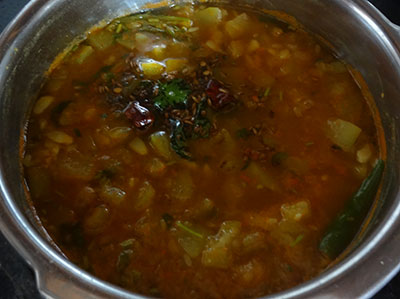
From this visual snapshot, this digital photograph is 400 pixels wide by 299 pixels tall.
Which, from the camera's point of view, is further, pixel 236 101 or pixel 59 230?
pixel 236 101

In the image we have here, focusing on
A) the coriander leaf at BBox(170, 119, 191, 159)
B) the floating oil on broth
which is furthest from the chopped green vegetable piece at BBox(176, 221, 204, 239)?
the coriander leaf at BBox(170, 119, 191, 159)

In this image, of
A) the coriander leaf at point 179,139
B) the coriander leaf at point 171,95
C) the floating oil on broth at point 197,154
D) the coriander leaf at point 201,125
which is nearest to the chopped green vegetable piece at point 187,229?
the floating oil on broth at point 197,154

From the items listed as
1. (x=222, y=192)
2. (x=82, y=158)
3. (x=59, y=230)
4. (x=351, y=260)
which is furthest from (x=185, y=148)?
(x=351, y=260)

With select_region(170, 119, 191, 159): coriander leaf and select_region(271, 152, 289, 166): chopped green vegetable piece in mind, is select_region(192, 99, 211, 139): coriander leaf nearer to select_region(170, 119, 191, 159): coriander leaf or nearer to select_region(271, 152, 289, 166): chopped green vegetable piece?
select_region(170, 119, 191, 159): coriander leaf

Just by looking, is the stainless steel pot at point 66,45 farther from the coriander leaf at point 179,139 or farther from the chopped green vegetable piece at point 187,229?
the coriander leaf at point 179,139

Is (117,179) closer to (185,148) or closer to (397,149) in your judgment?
(185,148)

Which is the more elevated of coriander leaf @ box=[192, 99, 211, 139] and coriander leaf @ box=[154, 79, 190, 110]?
coriander leaf @ box=[192, 99, 211, 139]

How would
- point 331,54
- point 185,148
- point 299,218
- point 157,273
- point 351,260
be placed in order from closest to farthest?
1. point 351,260
2. point 157,273
3. point 299,218
4. point 185,148
5. point 331,54

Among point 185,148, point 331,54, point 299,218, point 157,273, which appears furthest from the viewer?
point 331,54
